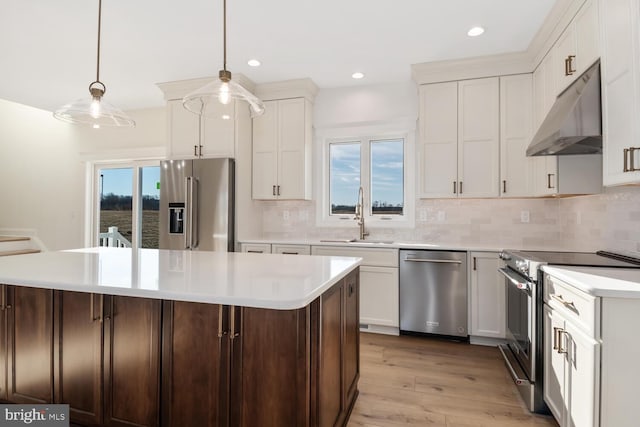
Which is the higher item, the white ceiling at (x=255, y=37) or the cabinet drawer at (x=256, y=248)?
the white ceiling at (x=255, y=37)

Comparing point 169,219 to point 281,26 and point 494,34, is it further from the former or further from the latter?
point 494,34

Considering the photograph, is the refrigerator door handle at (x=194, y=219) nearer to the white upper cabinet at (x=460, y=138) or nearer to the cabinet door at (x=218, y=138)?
the cabinet door at (x=218, y=138)

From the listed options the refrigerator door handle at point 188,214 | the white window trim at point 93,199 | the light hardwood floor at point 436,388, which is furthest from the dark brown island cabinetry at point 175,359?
the white window trim at point 93,199

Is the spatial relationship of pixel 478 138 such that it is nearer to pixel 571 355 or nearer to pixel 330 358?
pixel 571 355

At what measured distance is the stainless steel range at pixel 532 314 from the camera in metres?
1.95

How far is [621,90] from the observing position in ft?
5.61

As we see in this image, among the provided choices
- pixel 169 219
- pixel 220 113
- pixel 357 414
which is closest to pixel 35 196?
pixel 169 219

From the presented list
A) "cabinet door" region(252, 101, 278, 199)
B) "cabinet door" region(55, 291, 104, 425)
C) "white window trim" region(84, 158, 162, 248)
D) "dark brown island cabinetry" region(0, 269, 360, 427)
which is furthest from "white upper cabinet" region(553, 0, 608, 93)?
"white window trim" region(84, 158, 162, 248)

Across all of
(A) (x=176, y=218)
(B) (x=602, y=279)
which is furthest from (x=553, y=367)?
(A) (x=176, y=218)

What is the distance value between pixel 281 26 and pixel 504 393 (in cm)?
320

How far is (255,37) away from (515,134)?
2.58 metres

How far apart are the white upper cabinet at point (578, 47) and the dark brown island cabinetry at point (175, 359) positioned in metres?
2.15

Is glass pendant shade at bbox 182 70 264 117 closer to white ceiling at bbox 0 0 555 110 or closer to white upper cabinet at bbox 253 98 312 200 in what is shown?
white ceiling at bbox 0 0 555 110

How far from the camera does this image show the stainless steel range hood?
193cm
